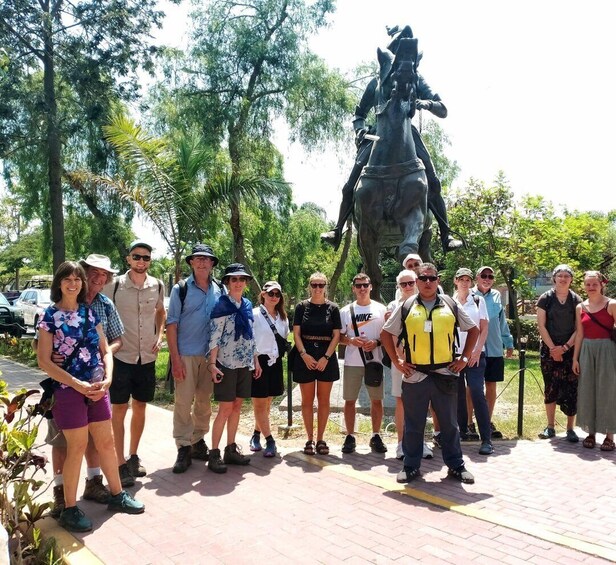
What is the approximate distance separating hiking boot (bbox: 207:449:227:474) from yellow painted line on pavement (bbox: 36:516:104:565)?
4.92 feet

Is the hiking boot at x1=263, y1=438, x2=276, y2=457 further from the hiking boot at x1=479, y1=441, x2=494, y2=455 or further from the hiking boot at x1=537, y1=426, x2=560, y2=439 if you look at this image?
the hiking boot at x1=537, y1=426, x2=560, y2=439

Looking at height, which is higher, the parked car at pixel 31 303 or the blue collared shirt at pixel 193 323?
the blue collared shirt at pixel 193 323

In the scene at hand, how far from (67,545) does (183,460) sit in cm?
164

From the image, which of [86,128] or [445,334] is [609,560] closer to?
[445,334]

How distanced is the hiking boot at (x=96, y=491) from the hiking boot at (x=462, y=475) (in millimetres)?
2910

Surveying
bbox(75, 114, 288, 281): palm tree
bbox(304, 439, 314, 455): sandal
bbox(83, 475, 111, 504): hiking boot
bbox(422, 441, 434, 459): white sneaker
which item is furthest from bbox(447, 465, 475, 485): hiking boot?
bbox(75, 114, 288, 281): palm tree

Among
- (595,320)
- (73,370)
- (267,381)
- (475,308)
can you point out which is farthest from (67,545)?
(595,320)

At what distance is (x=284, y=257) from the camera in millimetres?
28594

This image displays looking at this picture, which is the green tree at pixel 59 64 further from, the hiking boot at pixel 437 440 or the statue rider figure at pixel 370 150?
the hiking boot at pixel 437 440

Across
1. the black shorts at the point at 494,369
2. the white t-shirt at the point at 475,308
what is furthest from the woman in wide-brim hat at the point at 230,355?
the black shorts at the point at 494,369

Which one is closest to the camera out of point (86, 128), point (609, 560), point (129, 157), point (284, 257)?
point (609, 560)

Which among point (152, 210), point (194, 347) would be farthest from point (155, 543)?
point (152, 210)

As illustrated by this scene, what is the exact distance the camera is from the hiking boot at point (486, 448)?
5.91 metres

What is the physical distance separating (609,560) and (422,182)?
582cm
